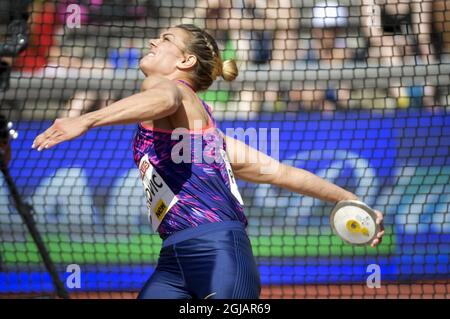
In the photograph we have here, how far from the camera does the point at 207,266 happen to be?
136 inches

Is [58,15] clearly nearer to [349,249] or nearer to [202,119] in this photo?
[349,249]

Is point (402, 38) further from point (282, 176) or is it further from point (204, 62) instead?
point (204, 62)

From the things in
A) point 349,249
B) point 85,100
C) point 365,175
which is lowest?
point 349,249

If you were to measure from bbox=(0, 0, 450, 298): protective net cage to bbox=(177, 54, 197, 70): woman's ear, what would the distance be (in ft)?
10.4

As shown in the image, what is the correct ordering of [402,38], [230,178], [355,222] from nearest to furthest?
1. [230,178]
2. [355,222]
3. [402,38]

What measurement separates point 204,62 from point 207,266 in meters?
0.97

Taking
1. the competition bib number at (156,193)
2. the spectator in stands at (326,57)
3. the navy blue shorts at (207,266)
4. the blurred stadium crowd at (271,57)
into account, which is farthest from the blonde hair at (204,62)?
the spectator in stands at (326,57)

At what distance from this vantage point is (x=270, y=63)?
7.34 metres

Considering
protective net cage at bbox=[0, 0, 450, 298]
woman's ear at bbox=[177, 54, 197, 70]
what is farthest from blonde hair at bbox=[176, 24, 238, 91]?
protective net cage at bbox=[0, 0, 450, 298]

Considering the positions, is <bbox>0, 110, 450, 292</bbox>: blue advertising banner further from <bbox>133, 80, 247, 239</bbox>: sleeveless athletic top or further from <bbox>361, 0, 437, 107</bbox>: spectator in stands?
<bbox>133, 80, 247, 239</bbox>: sleeveless athletic top

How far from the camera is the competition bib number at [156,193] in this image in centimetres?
357

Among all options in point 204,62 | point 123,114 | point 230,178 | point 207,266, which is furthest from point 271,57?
point 123,114
